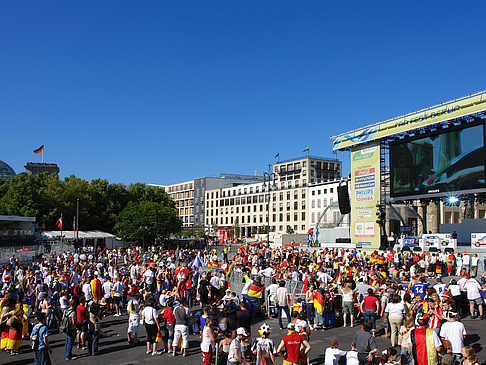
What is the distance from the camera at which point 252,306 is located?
1460 centimetres

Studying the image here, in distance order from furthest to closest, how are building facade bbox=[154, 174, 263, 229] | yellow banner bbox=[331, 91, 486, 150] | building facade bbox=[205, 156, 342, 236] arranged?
building facade bbox=[154, 174, 263, 229] → building facade bbox=[205, 156, 342, 236] → yellow banner bbox=[331, 91, 486, 150]

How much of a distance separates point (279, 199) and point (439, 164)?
57.4 meters

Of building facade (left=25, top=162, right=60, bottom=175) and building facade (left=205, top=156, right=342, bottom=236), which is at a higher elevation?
building facade (left=25, top=162, right=60, bottom=175)

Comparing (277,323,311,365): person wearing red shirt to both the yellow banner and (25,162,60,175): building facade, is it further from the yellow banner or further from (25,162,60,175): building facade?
(25,162,60,175): building facade

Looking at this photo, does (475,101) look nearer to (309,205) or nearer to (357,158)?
(357,158)

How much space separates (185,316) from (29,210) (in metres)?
50.6

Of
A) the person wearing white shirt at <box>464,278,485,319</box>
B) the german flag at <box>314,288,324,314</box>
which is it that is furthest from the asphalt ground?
the german flag at <box>314,288,324,314</box>

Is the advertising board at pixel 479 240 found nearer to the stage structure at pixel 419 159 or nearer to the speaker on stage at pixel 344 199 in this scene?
the stage structure at pixel 419 159

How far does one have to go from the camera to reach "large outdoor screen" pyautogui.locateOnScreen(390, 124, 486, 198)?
33.4m

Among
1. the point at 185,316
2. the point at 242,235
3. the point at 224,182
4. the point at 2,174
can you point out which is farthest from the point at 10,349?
the point at 2,174

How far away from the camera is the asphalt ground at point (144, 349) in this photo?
36.4 feet

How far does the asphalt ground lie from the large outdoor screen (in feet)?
→ 72.6

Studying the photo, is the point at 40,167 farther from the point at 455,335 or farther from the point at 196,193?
the point at 455,335

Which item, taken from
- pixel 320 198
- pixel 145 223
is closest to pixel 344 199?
pixel 145 223
